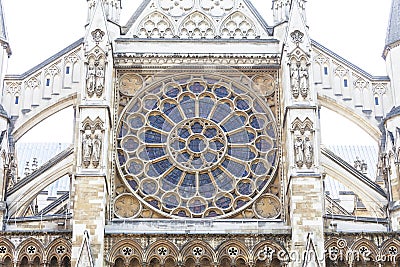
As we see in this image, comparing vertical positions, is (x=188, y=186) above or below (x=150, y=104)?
below

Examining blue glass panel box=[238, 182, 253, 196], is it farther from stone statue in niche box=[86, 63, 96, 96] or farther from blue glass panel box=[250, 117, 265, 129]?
stone statue in niche box=[86, 63, 96, 96]

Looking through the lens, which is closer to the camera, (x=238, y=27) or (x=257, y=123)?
(x=257, y=123)

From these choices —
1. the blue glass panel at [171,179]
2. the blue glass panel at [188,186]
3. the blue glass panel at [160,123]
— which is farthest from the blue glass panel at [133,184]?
the blue glass panel at [160,123]

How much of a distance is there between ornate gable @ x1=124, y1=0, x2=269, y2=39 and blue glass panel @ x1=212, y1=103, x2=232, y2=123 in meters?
1.95

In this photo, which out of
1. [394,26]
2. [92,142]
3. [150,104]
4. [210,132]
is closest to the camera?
[92,142]

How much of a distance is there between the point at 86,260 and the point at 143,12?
7213mm

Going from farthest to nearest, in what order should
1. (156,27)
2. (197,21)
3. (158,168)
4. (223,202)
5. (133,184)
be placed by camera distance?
(197,21) → (156,27) → (158,168) → (133,184) → (223,202)

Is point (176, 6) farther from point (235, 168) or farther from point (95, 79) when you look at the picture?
point (235, 168)

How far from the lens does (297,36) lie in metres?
20.0

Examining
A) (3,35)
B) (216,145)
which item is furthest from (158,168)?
(3,35)

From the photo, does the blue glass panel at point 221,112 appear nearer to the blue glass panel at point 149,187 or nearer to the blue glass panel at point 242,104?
the blue glass panel at point 242,104

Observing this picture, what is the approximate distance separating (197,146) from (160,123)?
3.50 feet

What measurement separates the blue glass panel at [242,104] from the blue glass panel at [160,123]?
67.3 inches

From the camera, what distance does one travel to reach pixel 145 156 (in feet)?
65.1
